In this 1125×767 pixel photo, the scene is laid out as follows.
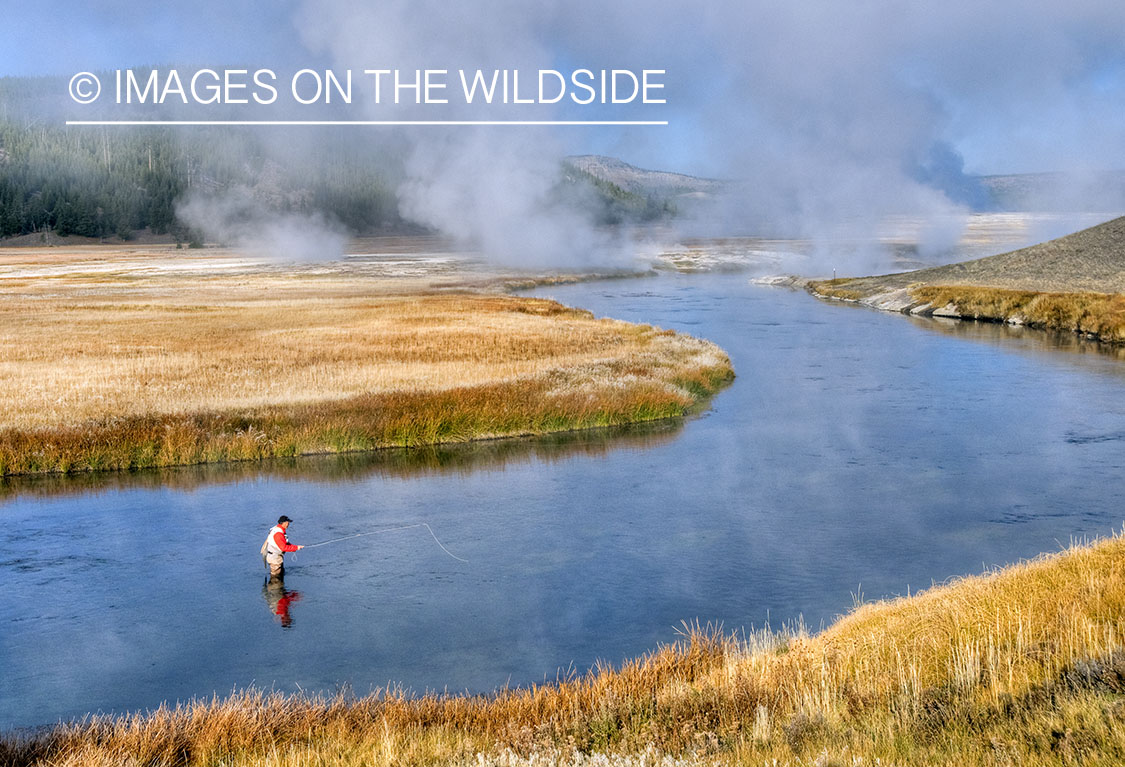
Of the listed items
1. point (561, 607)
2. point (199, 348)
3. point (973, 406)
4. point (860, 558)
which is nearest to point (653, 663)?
point (561, 607)

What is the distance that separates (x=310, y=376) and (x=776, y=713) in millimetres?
25366

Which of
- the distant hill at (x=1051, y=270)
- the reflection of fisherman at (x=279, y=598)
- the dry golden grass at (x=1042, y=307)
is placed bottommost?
the reflection of fisherman at (x=279, y=598)

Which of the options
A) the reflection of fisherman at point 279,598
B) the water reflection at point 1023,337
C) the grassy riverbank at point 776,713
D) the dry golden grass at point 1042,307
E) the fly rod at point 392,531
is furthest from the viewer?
the dry golden grass at point 1042,307

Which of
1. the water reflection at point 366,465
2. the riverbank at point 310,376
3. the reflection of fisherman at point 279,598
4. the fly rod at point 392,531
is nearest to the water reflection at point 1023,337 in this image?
the riverbank at point 310,376

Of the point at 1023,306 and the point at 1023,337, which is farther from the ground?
the point at 1023,306

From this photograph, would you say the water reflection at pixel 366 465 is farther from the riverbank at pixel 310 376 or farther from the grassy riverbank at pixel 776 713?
the grassy riverbank at pixel 776 713

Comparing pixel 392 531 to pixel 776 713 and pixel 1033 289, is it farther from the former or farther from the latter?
pixel 1033 289

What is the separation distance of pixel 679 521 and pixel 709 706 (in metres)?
10.3

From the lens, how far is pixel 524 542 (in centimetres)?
1912

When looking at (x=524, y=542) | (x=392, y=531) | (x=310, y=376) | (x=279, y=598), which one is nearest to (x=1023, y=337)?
(x=310, y=376)

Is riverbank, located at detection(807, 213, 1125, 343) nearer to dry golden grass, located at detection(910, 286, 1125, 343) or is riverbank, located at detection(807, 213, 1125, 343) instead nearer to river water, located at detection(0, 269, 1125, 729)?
dry golden grass, located at detection(910, 286, 1125, 343)

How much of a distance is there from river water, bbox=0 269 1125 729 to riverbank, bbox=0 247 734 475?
116cm

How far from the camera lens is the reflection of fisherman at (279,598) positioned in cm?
1548

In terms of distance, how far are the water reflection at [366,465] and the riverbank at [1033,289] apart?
3056cm
